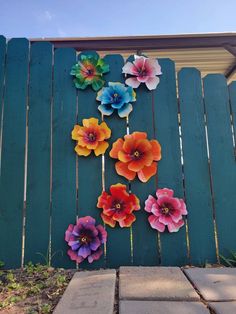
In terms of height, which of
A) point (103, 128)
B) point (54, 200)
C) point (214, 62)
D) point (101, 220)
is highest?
point (214, 62)

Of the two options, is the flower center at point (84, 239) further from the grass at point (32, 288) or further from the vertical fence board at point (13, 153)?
the vertical fence board at point (13, 153)

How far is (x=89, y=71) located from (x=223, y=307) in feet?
5.71

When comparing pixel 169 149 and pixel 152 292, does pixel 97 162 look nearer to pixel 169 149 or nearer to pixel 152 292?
pixel 169 149

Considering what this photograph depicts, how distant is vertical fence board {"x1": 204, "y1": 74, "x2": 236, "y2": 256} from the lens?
6.73 ft

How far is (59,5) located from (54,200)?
9.55 ft

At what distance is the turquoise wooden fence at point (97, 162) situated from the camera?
79.9 inches

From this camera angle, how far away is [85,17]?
4.07 meters

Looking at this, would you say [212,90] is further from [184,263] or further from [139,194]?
[184,263]

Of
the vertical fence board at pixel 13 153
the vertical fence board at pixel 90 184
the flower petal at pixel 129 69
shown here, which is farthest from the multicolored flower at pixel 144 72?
the vertical fence board at pixel 13 153

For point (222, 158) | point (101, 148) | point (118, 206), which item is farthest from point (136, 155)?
point (222, 158)

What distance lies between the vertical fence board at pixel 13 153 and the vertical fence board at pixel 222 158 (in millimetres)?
1342

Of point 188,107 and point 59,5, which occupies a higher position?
point 59,5

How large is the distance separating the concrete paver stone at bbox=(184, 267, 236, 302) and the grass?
67 cm

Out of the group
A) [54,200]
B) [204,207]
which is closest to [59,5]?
[54,200]
